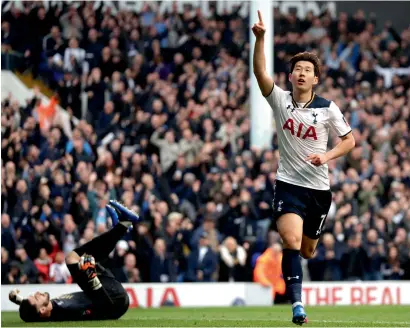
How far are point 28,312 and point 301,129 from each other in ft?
11.8

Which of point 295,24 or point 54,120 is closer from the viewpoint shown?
point 54,120

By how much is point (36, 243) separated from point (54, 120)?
3831 mm

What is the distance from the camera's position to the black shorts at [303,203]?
9.73m

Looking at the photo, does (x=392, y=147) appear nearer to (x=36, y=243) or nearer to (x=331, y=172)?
(x=331, y=172)

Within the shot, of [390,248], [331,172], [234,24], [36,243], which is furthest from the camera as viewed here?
[234,24]

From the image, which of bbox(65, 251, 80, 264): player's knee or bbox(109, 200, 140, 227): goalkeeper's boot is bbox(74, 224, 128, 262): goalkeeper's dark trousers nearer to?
bbox(65, 251, 80, 264): player's knee

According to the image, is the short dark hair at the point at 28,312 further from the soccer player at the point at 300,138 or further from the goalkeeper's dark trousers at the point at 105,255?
the soccer player at the point at 300,138

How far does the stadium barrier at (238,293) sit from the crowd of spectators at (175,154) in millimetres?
484

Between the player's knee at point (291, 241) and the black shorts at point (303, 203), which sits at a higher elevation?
the black shorts at point (303, 203)

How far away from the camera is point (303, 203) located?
9844 millimetres


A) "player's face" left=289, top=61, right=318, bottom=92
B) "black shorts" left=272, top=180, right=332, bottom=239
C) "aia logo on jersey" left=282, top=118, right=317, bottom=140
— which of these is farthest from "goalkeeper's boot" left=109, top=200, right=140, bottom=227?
"player's face" left=289, top=61, right=318, bottom=92

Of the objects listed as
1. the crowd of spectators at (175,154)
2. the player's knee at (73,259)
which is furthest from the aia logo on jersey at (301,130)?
the crowd of spectators at (175,154)

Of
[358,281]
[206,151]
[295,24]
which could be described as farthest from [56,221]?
[295,24]

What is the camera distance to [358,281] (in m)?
18.9
